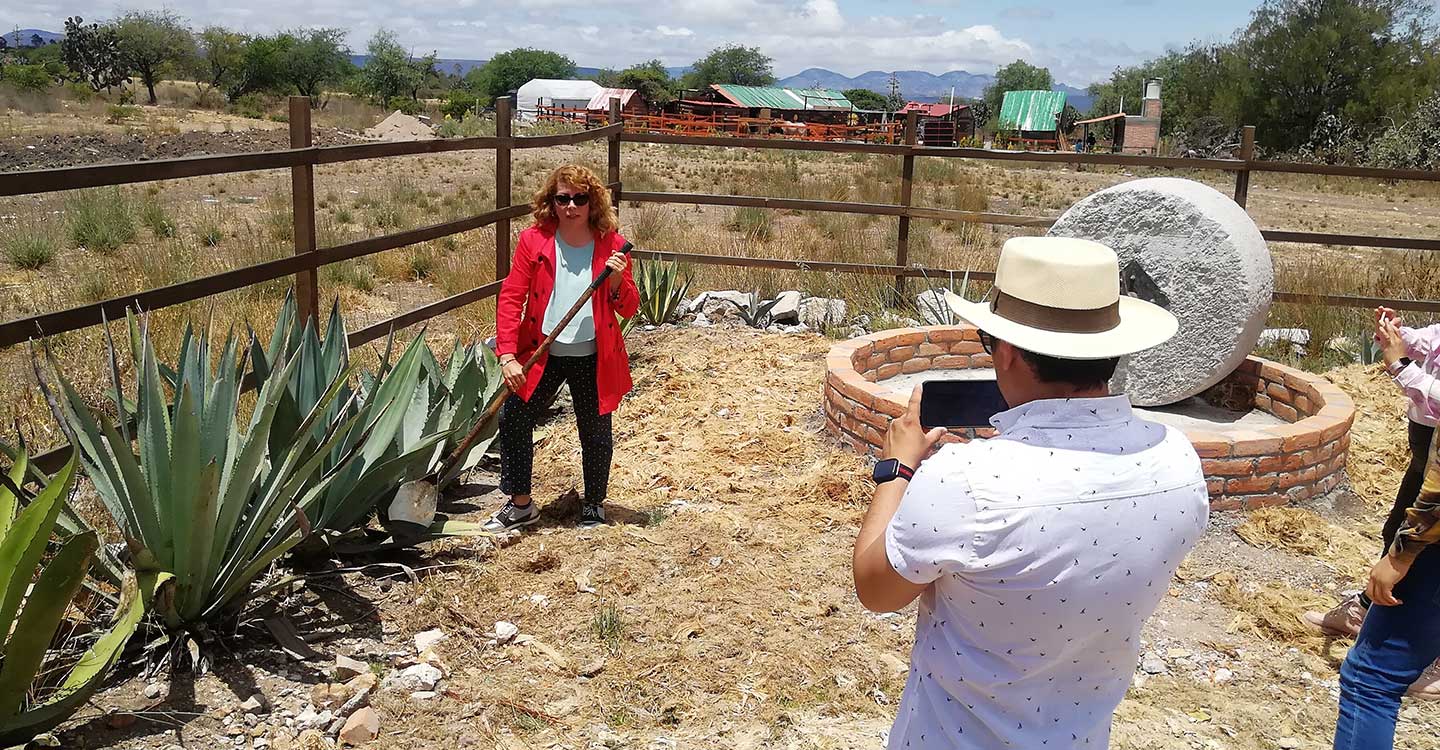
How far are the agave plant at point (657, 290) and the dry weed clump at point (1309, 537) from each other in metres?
4.64

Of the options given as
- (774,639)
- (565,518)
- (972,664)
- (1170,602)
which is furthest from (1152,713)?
(565,518)

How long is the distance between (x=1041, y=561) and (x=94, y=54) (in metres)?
70.9

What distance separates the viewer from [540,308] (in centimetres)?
472

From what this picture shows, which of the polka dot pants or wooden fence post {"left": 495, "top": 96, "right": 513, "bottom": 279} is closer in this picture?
the polka dot pants

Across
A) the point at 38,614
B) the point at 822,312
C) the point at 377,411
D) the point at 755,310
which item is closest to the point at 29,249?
the point at 755,310

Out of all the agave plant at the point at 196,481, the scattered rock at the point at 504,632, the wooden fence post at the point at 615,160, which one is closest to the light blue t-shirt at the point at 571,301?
the agave plant at the point at 196,481

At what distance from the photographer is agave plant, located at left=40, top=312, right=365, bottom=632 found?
10.9 feet

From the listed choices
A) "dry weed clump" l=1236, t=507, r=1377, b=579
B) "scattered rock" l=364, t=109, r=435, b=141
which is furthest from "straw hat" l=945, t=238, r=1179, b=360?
"scattered rock" l=364, t=109, r=435, b=141

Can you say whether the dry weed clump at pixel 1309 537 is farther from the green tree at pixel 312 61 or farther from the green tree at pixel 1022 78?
the green tree at pixel 1022 78

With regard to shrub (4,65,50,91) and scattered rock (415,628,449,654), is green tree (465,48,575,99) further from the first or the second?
scattered rock (415,628,449,654)

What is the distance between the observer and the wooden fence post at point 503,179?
7.58m

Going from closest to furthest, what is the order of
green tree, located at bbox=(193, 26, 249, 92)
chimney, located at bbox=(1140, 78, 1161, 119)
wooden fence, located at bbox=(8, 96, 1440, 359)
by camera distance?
wooden fence, located at bbox=(8, 96, 1440, 359), chimney, located at bbox=(1140, 78, 1161, 119), green tree, located at bbox=(193, 26, 249, 92)

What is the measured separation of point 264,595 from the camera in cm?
376

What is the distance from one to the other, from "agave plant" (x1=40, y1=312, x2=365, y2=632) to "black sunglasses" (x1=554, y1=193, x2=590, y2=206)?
128 cm
